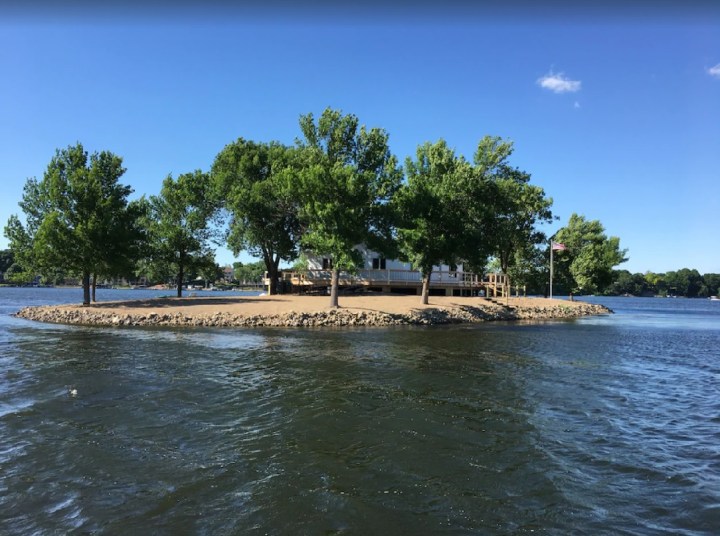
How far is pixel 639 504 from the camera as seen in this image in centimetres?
583

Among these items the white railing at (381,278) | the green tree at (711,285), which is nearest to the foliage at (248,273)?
the white railing at (381,278)

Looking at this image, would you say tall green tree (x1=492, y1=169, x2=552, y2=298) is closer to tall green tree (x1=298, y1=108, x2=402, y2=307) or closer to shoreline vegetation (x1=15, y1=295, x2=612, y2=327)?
shoreline vegetation (x1=15, y1=295, x2=612, y2=327)

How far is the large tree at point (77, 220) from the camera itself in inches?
1204

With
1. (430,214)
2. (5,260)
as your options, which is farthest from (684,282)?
(5,260)

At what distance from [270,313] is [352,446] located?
2305 cm

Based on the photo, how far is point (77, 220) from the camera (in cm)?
3177

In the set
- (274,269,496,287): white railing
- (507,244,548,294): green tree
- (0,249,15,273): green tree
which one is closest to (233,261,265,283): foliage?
(0,249,15,273): green tree

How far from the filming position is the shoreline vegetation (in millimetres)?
28562

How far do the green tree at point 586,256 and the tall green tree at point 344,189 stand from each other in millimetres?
35941

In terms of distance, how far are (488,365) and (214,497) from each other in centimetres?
1177

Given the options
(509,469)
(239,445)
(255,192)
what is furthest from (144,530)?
(255,192)

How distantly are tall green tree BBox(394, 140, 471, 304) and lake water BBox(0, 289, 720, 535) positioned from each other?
64.0 feet

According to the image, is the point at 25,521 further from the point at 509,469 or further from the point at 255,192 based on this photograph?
the point at 255,192

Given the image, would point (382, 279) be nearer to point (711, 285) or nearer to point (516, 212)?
point (516, 212)
